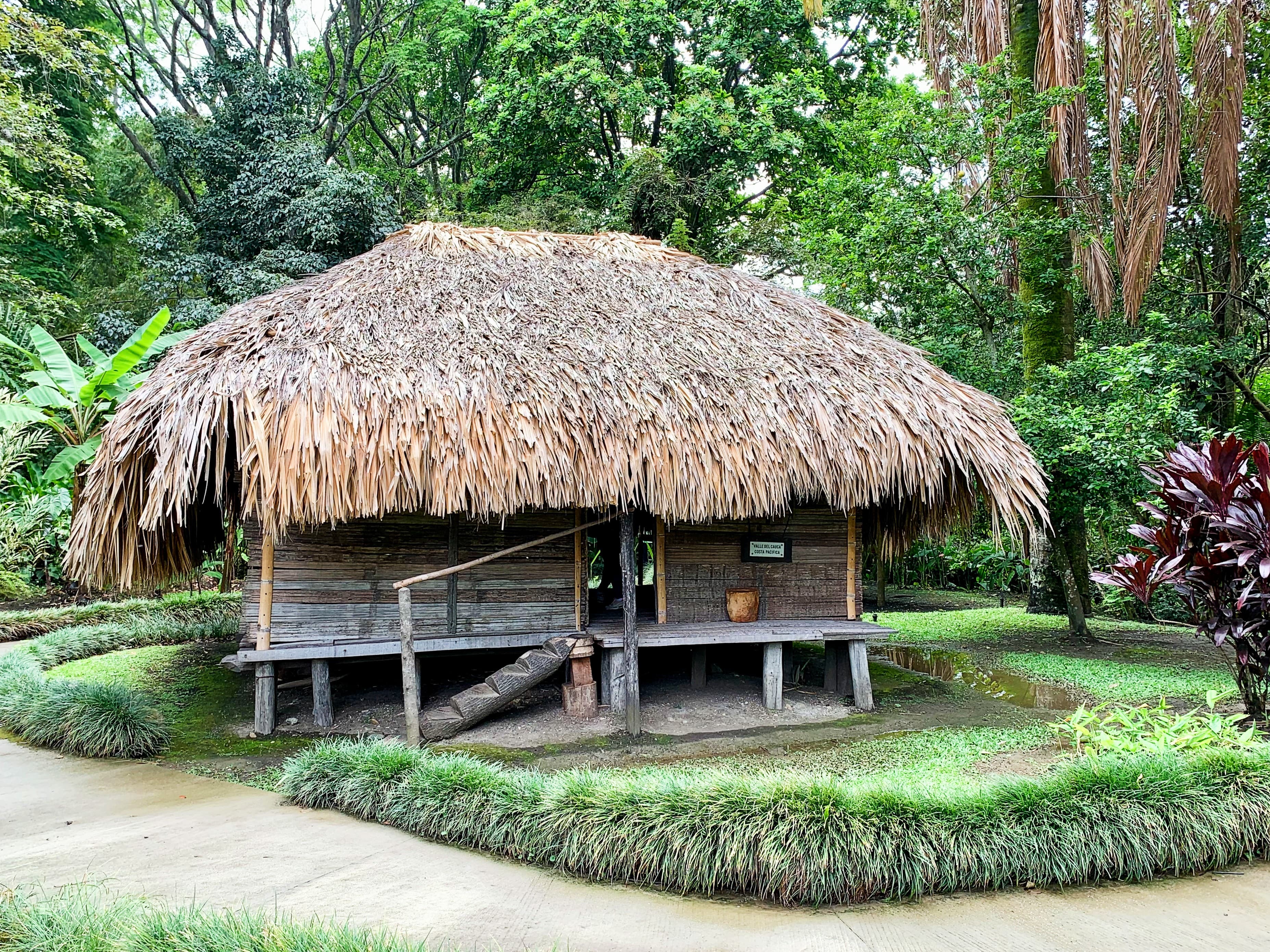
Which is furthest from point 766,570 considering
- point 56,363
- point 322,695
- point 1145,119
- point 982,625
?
point 56,363

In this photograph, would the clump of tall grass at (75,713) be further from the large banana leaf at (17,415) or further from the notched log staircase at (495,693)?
the large banana leaf at (17,415)

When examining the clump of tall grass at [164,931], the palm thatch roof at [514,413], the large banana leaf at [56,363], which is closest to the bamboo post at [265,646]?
the palm thatch roof at [514,413]

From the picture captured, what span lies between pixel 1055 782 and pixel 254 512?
5739 mm

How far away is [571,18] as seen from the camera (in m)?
14.2

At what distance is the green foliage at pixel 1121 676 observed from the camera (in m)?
7.31

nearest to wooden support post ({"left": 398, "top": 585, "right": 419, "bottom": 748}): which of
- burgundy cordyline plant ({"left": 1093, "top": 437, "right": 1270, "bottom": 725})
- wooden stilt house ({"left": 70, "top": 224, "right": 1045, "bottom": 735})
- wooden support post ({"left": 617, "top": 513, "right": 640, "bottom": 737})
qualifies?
wooden stilt house ({"left": 70, "top": 224, "right": 1045, "bottom": 735})

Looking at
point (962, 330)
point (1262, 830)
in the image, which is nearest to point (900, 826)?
point (1262, 830)

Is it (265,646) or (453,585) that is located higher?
(453,585)

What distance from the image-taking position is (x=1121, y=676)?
807 cm

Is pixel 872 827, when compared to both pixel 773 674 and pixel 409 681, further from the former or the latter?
pixel 773 674

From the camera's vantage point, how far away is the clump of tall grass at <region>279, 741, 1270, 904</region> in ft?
11.7

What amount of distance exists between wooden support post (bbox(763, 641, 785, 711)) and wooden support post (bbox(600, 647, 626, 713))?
1326mm

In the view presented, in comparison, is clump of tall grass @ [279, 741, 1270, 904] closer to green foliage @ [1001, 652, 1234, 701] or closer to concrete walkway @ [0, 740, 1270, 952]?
concrete walkway @ [0, 740, 1270, 952]

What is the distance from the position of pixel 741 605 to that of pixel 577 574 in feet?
5.25
